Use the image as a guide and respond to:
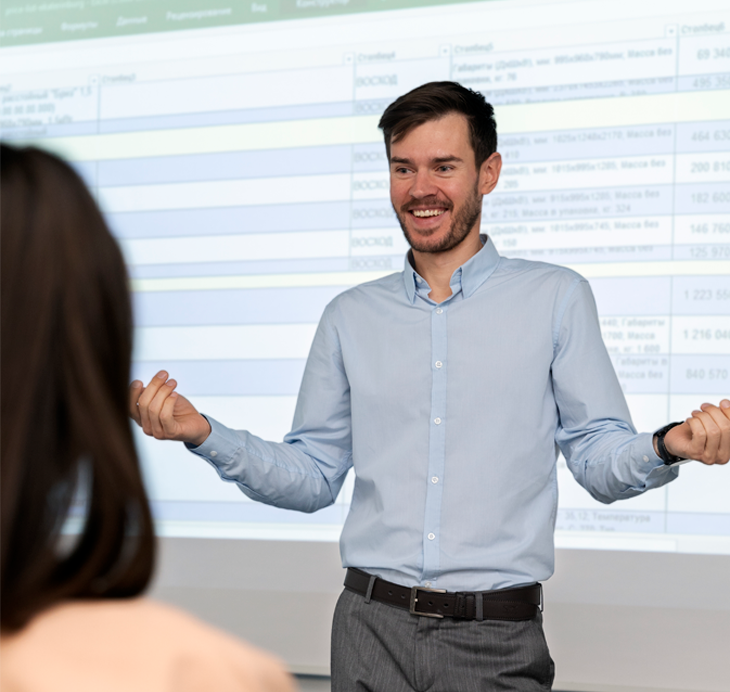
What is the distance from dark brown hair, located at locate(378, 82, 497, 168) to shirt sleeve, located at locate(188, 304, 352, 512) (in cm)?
45

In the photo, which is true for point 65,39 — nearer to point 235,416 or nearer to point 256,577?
point 235,416

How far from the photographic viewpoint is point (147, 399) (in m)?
1.50

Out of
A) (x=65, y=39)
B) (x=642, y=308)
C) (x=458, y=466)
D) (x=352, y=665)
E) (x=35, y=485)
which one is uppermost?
(x=65, y=39)

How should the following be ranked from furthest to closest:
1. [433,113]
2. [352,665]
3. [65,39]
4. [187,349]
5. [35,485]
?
[65,39], [187,349], [433,113], [352,665], [35,485]

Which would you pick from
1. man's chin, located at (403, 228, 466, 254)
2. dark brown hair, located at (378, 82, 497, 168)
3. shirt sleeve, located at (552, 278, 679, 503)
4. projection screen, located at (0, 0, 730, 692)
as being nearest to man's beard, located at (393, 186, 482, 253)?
man's chin, located at (403, 228, 466, 254)

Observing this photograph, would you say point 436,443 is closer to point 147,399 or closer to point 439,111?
point 147,399

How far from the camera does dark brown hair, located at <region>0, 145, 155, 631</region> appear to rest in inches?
22.1

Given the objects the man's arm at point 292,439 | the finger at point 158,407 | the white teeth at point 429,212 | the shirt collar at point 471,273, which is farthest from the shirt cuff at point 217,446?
the white teeth at point 429,212

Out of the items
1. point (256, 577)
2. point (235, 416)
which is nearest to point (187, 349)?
point (235, 416)

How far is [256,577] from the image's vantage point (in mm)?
2748

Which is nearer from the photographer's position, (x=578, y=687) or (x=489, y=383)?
(x=489, y=383)

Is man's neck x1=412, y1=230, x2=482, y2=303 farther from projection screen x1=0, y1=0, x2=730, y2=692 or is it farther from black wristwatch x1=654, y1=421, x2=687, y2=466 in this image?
projection screen x1=0, y1=0, x2=730, y2=692

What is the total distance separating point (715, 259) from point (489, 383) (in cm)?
110

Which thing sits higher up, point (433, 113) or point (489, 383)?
point (433, 113)
